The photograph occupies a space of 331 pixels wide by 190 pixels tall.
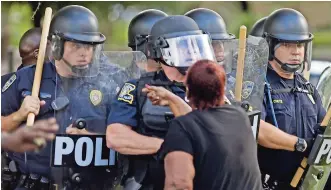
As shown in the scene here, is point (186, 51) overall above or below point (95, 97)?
above

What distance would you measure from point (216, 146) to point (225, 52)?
173 cm

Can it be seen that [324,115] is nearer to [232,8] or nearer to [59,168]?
[59,168]

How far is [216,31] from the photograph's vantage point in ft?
21.9

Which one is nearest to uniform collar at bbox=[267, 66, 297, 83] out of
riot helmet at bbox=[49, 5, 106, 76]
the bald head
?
riot helmet at bbox=[49, 5, 106, 76]

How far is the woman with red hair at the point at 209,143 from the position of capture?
4.74 m

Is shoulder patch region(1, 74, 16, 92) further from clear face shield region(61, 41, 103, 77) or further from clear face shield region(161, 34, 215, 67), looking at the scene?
clear face shield region(161, 34, 215, 67)

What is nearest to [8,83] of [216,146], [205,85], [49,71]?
[49,71]

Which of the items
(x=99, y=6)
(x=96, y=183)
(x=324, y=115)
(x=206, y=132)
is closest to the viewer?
(x=206, y=132)

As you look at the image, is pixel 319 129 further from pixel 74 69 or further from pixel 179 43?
pixel 74 69

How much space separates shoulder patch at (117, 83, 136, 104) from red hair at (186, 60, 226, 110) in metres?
0.90

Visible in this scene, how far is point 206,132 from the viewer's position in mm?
4777

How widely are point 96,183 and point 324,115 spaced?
1740 mm

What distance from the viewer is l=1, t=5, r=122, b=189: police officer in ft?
19.7

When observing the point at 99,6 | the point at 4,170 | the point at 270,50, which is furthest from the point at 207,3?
the point at 4,170
